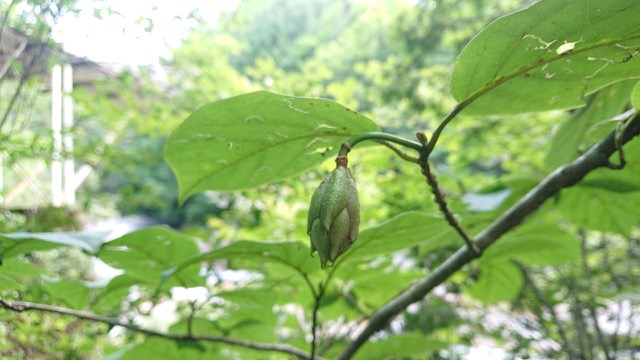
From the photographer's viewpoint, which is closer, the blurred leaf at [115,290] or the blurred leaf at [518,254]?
the blurred leaf at [115,290]

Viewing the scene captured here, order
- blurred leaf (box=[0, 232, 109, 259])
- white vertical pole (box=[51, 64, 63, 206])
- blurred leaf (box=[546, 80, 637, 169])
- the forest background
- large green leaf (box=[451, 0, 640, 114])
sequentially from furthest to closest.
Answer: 1. white vertical pole (box=[51, 64, 63, 206])
2. the forest background
3. blurred leaf (box=[546, 80, 637, 169])
4. blurred leaf (box=[0, 232, 109, 259])
5. large green leaf (box=[451, 0, 640, 114])

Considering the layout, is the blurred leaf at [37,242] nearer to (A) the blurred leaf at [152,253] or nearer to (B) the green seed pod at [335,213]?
(A) the blurred leaf at [152,253]

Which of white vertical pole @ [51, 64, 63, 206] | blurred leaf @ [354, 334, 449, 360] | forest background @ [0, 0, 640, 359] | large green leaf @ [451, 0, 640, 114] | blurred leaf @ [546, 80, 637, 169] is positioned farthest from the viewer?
white vertical pole @ [51, 64, 63, 206]

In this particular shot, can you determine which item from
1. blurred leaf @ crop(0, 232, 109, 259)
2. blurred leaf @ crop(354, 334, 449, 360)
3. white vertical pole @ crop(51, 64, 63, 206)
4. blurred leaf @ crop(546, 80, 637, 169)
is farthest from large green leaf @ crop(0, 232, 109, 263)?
white vertical pole @ crop(51, 64, 63, 206)

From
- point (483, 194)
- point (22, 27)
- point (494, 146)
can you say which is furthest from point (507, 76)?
→ point (494, 146)

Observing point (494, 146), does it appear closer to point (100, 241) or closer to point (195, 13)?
point (195, 13)

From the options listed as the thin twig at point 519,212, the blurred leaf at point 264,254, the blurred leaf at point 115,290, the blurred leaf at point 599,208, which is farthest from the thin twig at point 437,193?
the blurred leaf at point 115,290

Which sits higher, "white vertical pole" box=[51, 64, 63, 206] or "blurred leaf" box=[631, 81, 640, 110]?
"blurred leaf" box=[631, 81, 640, 110]

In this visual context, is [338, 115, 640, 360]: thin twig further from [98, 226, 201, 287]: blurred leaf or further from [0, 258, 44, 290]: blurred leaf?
[0, 258, 44, 290]: blurred leaf
